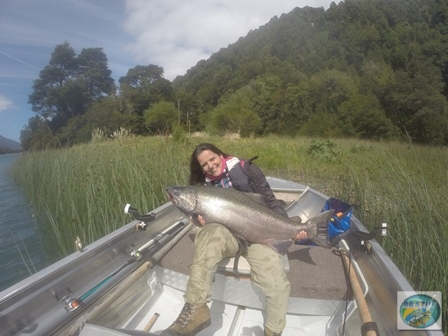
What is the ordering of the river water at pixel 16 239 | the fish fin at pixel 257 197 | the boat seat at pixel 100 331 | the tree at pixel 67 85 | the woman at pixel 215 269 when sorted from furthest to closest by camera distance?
the tree at pixel 67 85
the river water at pixel 16 239
the fish fin at pixel 257 197
the woman at pixel 215 269
the boat seat at pixel 100 331

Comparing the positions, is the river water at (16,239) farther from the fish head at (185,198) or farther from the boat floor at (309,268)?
the fish head at (185,198)

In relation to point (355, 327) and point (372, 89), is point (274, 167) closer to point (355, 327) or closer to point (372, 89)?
point (355, 327)

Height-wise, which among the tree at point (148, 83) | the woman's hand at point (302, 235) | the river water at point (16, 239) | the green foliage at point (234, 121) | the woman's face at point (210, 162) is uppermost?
the tree at point (148, 83)

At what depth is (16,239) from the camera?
5.44 meters

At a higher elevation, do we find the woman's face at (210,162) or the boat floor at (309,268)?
the woman's face at (210,162)

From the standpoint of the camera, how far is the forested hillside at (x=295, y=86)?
10797mm

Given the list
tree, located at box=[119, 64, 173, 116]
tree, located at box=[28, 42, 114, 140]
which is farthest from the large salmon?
tree, located at box=[119, 64, 173, 116]

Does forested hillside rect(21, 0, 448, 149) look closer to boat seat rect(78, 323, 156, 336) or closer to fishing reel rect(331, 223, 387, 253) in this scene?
fishing reel rect(331, 223, 387, 253)

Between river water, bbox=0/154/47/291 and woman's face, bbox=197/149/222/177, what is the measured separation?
1984 millimetres

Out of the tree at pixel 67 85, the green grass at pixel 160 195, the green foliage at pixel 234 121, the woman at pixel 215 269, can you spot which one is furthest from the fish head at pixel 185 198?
the green foliage at pixel 234 121

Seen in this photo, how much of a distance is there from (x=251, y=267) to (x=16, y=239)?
4.90 m

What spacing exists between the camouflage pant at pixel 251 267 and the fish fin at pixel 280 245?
37 mm

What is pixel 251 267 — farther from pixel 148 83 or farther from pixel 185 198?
pixel 148 83

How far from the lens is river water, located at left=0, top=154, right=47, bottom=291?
14.3ft
